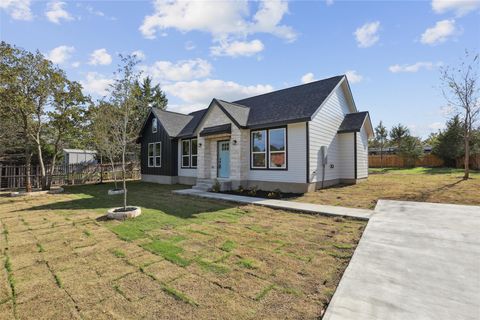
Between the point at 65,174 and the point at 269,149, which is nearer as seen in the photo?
the point at 269,149

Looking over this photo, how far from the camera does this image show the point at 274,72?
14758 millimetres

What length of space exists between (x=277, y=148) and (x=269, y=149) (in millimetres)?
432

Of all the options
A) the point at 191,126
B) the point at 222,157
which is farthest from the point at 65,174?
the point at 222,157

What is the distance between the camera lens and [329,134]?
503 inches

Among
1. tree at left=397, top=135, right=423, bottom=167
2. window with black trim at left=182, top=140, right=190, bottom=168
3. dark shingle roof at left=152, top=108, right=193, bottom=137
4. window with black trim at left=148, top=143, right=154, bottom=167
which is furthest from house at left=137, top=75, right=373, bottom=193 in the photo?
tree at left=397, top=135, right=423, bottom=167

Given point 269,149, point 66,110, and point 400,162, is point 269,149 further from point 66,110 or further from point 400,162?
point 400,162

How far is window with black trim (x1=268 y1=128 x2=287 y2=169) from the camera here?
37.7ft

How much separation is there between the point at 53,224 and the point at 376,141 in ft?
158

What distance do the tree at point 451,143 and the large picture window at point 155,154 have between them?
2771 cm

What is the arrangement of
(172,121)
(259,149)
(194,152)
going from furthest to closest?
1. (172,121)
2. (194,152)
3. (259,149)

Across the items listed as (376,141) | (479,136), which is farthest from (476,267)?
(376,141)

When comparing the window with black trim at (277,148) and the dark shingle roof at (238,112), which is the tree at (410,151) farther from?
the window with black trim at (277,148)

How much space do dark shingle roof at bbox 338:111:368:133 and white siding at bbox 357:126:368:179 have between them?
0.83 meters

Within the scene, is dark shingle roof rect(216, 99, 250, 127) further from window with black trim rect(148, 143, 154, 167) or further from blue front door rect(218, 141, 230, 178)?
window with black trim rect(148, 143, 154, 167)
